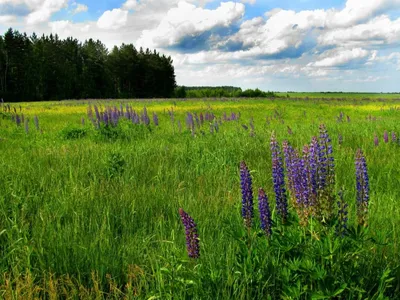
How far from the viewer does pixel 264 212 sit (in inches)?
79.8

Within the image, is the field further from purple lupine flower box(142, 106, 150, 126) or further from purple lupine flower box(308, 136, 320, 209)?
purple lupine flower box(142, 106, 150, 126)

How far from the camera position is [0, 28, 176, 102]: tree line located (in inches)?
2290

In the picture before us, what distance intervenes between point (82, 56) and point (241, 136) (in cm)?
7024

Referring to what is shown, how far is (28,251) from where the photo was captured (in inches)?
98.6

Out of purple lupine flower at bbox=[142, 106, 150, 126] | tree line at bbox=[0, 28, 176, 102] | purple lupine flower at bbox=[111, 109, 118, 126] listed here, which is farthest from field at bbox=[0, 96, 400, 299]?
tree line at bbox=[0, 28, 176, 102]

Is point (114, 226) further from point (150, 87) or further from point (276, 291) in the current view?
point (150, 87)

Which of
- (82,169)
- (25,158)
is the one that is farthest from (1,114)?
(82,169)

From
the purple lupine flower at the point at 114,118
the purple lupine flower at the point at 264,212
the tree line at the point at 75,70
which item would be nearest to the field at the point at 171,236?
the purple lupine flower at the point at 264,212

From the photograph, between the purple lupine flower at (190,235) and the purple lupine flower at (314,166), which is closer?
the purple lupine flower at (190,235)

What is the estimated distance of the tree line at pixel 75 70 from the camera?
191 ft

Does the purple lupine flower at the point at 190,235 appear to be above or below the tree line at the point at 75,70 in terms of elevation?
below

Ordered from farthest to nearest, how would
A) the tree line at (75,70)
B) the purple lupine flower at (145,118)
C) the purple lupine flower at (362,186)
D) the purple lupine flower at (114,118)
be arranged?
the tree line at (75,70)
the purple lupine flower at (145,118)
the purple lupine flower at (114,118)
the purple lupine flower at (362,186)

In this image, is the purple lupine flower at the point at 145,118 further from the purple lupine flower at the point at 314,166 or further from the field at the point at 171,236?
the purple lupine flower at the point at 314,166

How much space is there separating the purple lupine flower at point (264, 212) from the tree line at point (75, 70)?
58005mm
